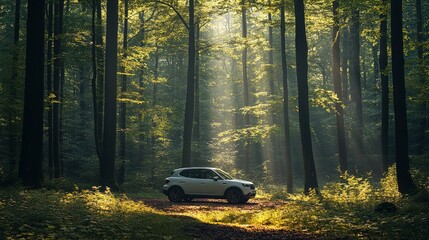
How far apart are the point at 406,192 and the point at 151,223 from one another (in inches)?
407

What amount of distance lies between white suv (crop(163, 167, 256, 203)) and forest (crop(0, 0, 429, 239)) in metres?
1.01

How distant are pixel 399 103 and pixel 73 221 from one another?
13.2 metres

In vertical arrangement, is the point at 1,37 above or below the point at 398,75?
above

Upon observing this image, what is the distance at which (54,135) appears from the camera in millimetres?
26734

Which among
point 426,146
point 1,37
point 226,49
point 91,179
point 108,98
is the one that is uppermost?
point 1,37

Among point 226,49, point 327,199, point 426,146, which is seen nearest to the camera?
point 327,199

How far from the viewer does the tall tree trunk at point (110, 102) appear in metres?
21.9

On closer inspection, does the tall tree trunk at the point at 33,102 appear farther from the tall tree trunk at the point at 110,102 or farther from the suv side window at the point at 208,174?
the suv side window at the point at 208,174

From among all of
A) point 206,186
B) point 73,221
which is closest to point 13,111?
point 206,186

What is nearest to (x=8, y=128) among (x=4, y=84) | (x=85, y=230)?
(x=4, y=84)

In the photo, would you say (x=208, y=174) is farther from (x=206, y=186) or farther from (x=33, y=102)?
(x=33, y=102)

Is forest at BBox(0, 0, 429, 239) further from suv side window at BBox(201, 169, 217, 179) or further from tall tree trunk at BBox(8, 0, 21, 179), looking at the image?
suv side window at BBox(201, 169, 217, 179)

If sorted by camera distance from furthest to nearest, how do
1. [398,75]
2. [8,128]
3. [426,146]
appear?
1. [426,146]
2. [8,128]
3. [398,75]

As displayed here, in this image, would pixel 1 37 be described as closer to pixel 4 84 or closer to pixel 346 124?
pixel 4 84
